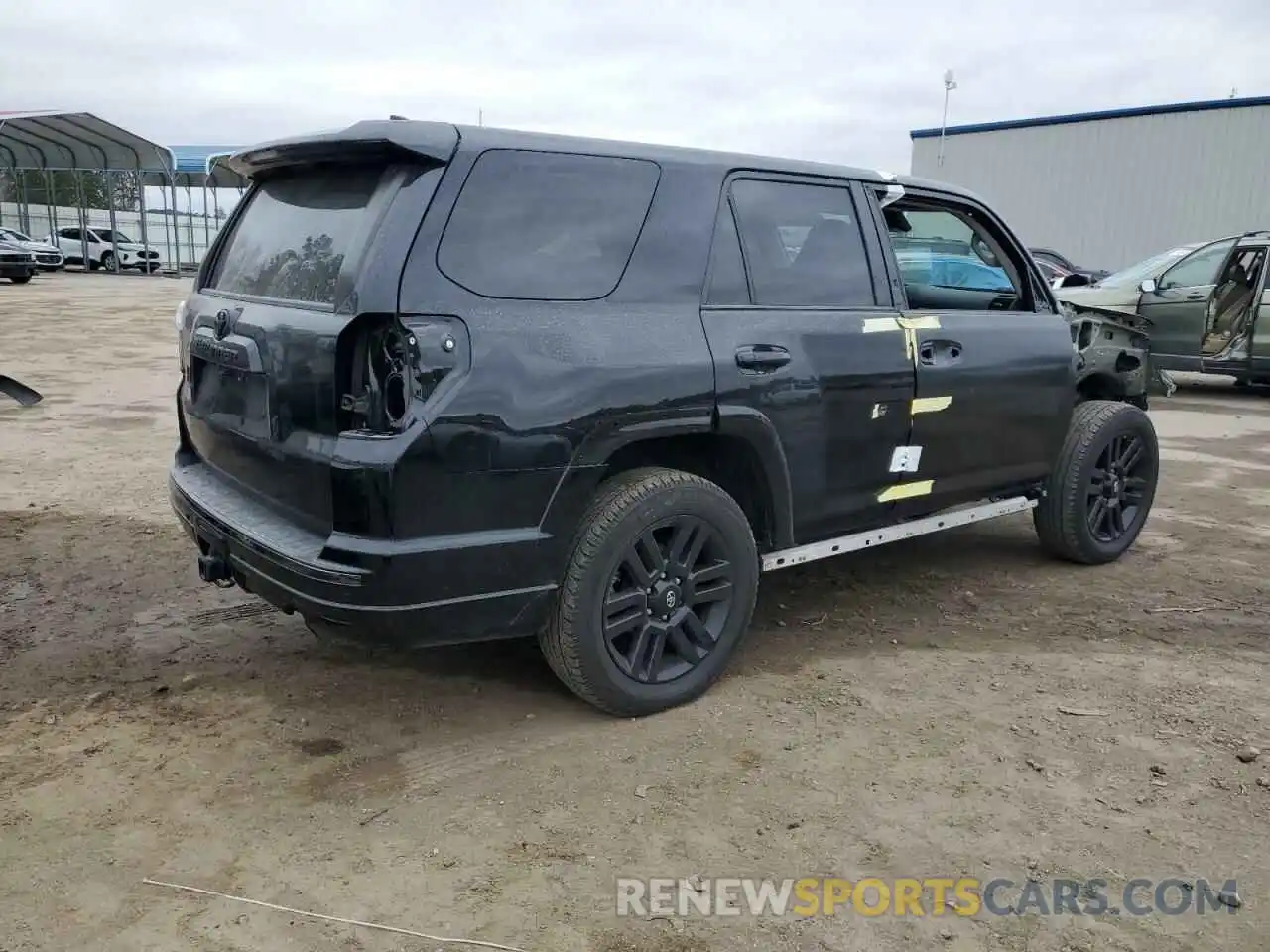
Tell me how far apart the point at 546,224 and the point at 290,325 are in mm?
808

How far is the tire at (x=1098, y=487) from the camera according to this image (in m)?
5.02

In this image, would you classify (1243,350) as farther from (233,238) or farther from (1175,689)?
(233,238)

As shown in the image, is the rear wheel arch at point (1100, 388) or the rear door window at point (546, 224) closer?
the rear door window at point (546, 224)

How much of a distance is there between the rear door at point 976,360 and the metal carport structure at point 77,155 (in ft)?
98.1

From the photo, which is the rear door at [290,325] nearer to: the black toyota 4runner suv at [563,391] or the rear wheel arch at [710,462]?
the black toyota 4runner suv at [563,391]

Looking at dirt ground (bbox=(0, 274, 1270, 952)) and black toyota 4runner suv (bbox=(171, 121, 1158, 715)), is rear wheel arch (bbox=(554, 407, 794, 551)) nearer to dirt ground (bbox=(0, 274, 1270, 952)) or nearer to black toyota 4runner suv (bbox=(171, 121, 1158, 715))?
black toyota 4runner suv (bbox=(171, 121, 1158, 715))

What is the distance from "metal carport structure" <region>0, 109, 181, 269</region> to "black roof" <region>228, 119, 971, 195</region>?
97.2 feet

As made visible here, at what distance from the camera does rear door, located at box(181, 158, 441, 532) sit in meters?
2.92

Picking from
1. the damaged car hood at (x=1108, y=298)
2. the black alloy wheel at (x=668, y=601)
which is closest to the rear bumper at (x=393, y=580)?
the black alloy wheel at (x=668, y=601)

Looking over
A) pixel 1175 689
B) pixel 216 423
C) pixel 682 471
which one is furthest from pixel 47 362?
pixel 1175 689

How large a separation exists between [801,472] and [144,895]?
7.79 feet

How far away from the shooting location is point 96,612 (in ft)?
14.1

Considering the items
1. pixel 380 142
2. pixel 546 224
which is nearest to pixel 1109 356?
pixel 546 224

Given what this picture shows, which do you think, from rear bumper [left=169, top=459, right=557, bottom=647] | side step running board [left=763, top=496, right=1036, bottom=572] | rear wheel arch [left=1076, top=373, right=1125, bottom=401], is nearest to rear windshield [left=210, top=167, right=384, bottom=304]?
rear bumper [left=169, top=459, right=557, bottom=647]
